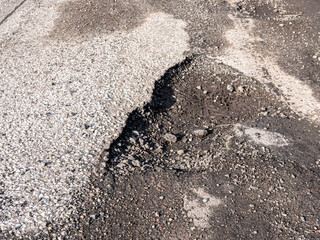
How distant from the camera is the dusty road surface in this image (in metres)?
3.21

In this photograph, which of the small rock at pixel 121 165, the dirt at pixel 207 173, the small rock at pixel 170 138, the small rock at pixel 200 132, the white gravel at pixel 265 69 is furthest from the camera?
the white gravel at pixel 265 69

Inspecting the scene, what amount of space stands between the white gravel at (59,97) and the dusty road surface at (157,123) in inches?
0.7

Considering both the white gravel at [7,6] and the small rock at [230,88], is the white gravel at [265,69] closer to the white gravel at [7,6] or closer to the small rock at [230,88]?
the small rock at [230,88]

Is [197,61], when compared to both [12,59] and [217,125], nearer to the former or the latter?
[217,125]

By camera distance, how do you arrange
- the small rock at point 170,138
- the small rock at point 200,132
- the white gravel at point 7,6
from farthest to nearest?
the white gravel at point 7,6 < the small rock at point 200,132 < the small rock at point 170,138

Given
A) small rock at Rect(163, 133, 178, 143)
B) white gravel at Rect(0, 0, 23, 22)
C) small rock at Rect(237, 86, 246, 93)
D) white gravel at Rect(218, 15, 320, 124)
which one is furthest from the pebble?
white gravel at Rect(0, 0, 23, 22)

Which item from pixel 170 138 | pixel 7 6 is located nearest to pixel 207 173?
pixel 170 138

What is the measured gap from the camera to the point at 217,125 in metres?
4.40

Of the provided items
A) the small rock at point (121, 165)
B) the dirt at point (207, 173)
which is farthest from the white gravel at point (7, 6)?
the small rock at point (121, 165)

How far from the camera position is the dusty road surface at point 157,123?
3.21 m

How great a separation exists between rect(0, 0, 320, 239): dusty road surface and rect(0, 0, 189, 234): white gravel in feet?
0.05

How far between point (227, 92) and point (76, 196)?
2.50 meters

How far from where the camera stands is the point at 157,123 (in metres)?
4.30

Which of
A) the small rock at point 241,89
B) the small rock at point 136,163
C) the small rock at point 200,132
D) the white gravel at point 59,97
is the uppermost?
the white gravel at point 59,97
